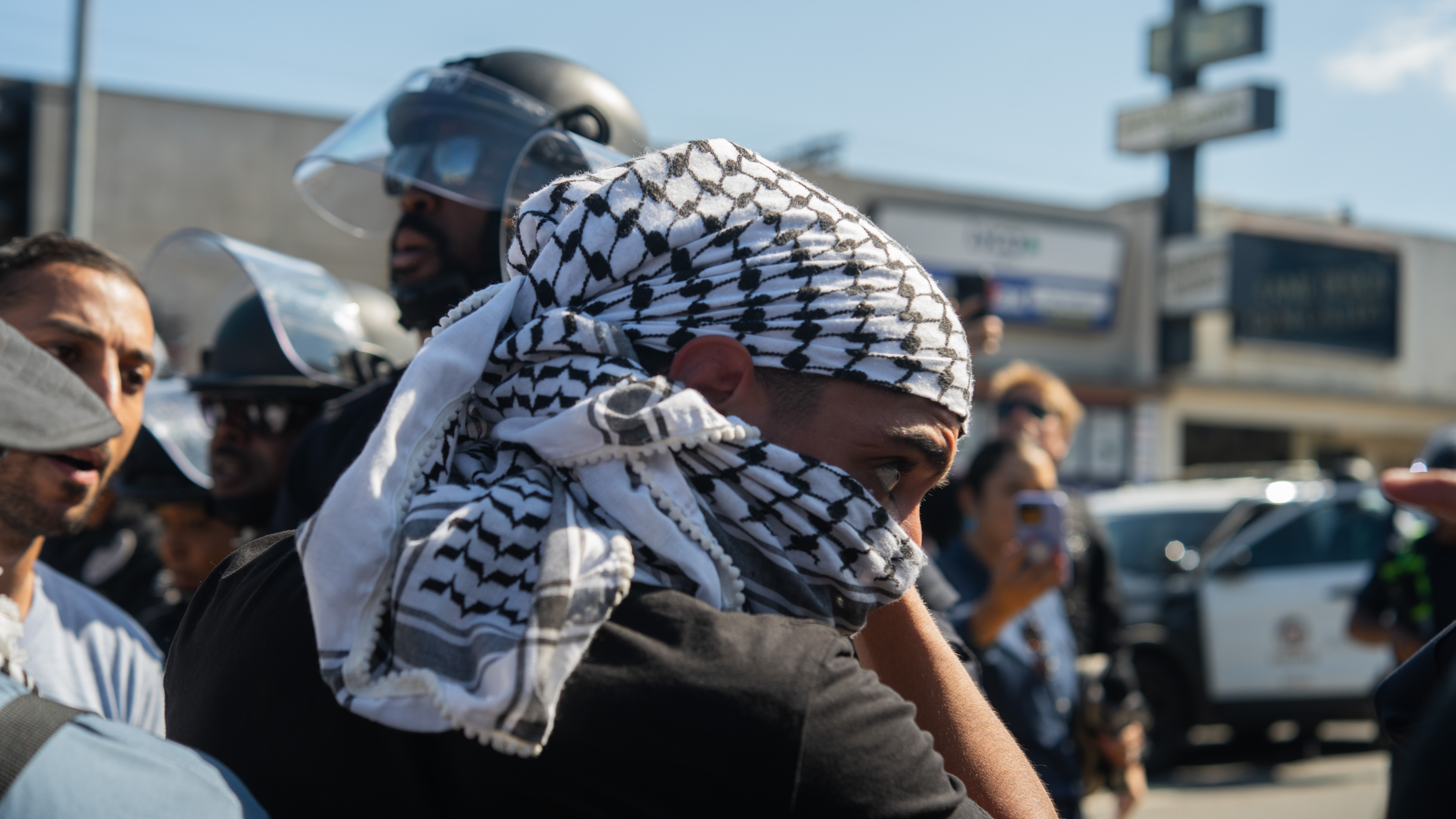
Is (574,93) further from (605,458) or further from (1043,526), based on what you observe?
(605,458)

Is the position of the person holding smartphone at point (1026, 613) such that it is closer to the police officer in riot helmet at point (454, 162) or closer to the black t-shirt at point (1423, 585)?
the black t-shirt at point (1423, 585)

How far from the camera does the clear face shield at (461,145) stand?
2.46m

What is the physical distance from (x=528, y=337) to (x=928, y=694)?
628 mm

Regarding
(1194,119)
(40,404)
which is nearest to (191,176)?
(40,404)

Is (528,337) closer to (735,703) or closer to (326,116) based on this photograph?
(735,703)

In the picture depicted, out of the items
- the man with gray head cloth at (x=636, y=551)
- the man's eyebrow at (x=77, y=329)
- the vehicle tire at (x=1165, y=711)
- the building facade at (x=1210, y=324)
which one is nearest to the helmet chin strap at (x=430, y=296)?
the man's eyebrow at (x=77, y=329)

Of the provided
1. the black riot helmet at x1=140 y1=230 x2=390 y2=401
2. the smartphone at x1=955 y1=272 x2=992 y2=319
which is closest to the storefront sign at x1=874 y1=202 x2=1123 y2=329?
the smartphone at x1=955 y1=272 x2=992 y2=319

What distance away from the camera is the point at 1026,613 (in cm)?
357

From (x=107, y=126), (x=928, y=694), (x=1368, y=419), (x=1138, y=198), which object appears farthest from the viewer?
(x=1368, y=419)

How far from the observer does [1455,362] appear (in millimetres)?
24156

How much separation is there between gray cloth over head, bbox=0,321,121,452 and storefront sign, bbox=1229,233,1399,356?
21.5 meters

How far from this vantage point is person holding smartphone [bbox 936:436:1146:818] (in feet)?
10.7

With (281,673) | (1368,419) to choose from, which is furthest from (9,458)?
(1368,419)

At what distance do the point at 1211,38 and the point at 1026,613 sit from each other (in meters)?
19.9
